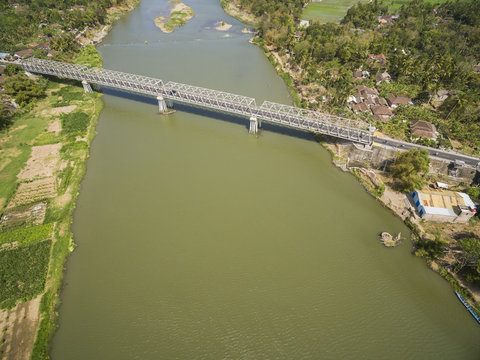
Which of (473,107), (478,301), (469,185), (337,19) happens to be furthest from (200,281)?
(337,19)

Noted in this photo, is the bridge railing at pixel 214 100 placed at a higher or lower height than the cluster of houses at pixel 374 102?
higher

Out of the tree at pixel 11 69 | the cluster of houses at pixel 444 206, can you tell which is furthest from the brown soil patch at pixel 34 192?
the cluster of houses at pixel 444 206

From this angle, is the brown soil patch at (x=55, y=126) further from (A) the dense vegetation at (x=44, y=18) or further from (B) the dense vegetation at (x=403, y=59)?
(B) the dense vegetation at (x=403, y=59)

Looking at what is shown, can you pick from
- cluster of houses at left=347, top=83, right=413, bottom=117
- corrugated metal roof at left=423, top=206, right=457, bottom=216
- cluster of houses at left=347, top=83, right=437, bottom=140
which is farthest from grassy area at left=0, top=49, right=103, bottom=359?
cluster of houses at left=347, top=83, right=437, bottom=140

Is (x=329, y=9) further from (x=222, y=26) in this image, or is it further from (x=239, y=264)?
(x=239, y=264)

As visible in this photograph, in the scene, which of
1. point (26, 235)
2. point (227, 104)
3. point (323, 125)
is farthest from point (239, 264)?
point (227, 104)

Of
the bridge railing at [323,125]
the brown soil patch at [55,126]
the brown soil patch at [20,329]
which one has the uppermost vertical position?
the bridge railing at [323,125]
